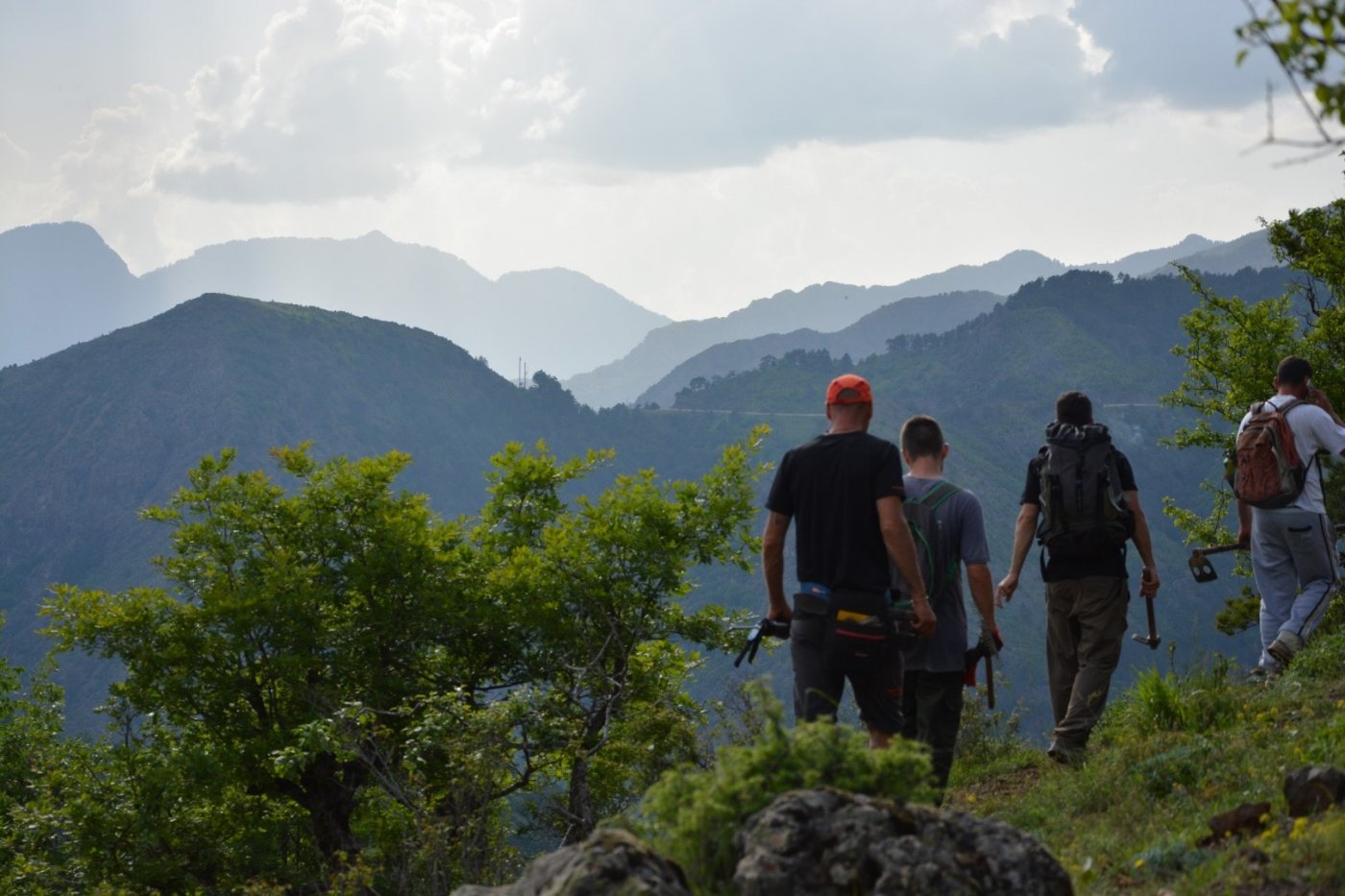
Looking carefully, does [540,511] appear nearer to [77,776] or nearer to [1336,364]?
[77,776]

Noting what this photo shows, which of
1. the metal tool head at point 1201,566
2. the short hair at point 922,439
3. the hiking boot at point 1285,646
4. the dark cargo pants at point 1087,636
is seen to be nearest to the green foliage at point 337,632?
the metal tool head at point 1201,566

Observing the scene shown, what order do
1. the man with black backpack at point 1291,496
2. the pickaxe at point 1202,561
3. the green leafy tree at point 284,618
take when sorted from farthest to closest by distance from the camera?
1. the green leafy tree at point 284,618
2. the pickaxe at point 1202,561
3. the man with black backpack at point 1291,496

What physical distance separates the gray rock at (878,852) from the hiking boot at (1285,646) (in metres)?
5.30

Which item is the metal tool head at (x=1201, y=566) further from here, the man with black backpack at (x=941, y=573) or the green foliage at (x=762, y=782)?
the green foliage at (x=762, y=782)

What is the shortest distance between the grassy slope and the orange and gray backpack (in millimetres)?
1004

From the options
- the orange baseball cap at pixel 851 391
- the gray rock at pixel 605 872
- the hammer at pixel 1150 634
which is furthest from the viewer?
the hammer at pixel 1150 634

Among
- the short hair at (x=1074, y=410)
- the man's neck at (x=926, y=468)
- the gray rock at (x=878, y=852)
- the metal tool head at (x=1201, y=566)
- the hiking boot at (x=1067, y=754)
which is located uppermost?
the short hair at (x=1074, y=410)

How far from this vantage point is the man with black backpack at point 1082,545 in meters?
7.13

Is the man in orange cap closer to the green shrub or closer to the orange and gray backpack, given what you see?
the green shrub

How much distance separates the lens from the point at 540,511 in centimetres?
1783

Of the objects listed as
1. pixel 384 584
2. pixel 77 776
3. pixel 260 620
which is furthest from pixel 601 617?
pixel 77 776

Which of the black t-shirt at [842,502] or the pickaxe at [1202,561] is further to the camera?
the pickaxe at [1202,561]

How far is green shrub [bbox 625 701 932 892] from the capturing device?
3818 mm

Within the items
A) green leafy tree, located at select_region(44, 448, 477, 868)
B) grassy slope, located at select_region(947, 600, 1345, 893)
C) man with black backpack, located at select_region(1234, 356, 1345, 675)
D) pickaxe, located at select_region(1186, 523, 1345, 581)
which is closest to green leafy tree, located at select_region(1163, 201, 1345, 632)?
pickaxe, located at select_region(1186, 523, 1345, 581)
